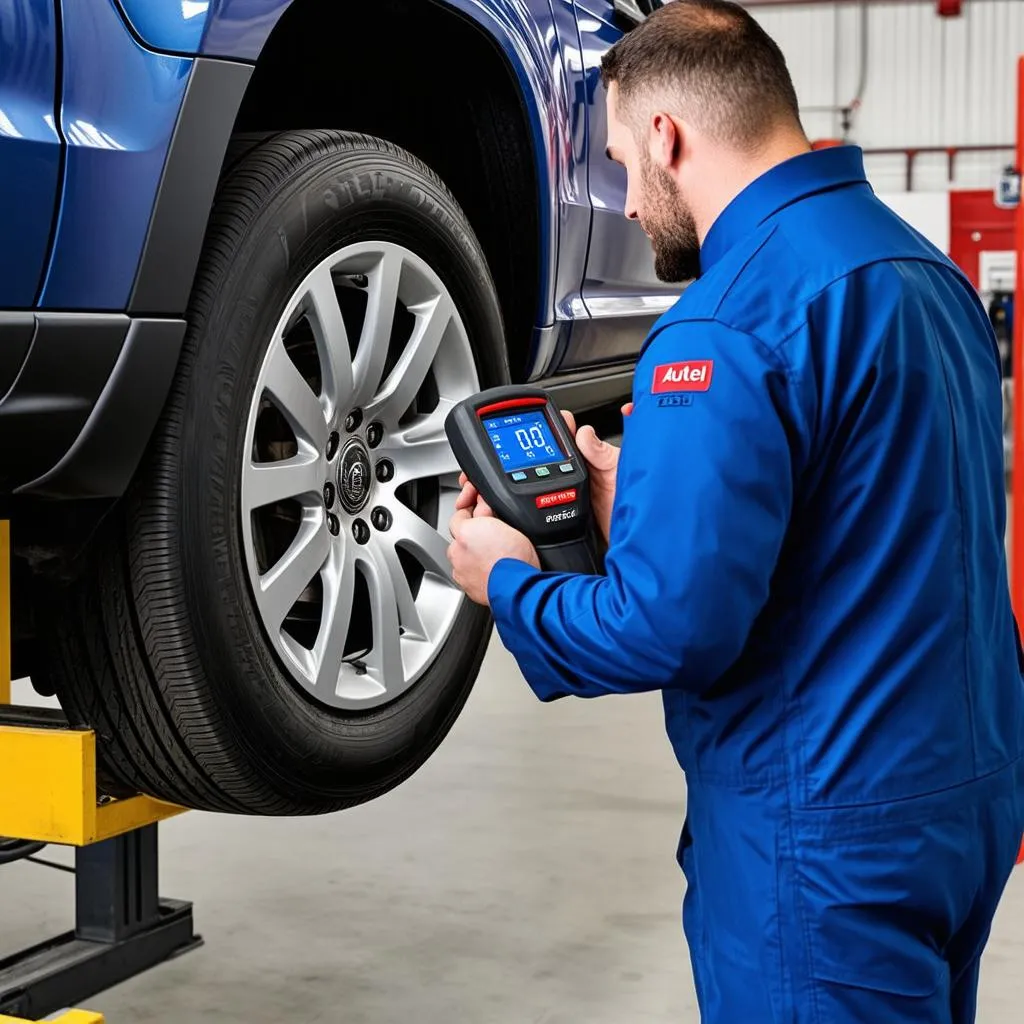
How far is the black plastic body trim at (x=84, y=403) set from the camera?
125cm

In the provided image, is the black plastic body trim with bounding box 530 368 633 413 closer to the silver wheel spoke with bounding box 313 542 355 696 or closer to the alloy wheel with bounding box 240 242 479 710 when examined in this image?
the alloy wheel with bounding box 240 242 479 710

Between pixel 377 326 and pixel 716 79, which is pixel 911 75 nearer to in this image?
pixel 377 326

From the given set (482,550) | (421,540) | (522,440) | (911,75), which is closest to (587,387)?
(421,540)

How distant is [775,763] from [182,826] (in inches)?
87.9

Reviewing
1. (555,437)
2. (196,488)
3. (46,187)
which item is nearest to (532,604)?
(555,437)

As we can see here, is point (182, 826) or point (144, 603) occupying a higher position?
point (144, 603)

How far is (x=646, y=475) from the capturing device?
109cm

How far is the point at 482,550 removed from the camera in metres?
1.27

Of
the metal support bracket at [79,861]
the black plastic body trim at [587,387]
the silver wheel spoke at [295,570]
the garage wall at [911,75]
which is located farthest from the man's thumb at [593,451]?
the garage wall at [911,75]

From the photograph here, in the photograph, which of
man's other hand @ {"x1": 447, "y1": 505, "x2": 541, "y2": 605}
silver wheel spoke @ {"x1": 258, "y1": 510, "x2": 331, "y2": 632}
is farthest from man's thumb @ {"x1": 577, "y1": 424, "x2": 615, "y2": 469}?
silver wheel spoke @ {"x1": 258, "y1": 510, "x2": 331, "y2": 632}

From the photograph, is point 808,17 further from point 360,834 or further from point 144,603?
point 144,603

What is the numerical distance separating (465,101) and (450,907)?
144 cm

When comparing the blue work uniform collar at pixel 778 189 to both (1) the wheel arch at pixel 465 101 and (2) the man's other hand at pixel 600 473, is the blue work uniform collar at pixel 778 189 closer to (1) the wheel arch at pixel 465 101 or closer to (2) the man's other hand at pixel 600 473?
(2) the man's other hand at pixel 600 473

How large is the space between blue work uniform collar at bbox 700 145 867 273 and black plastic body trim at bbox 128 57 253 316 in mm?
497
